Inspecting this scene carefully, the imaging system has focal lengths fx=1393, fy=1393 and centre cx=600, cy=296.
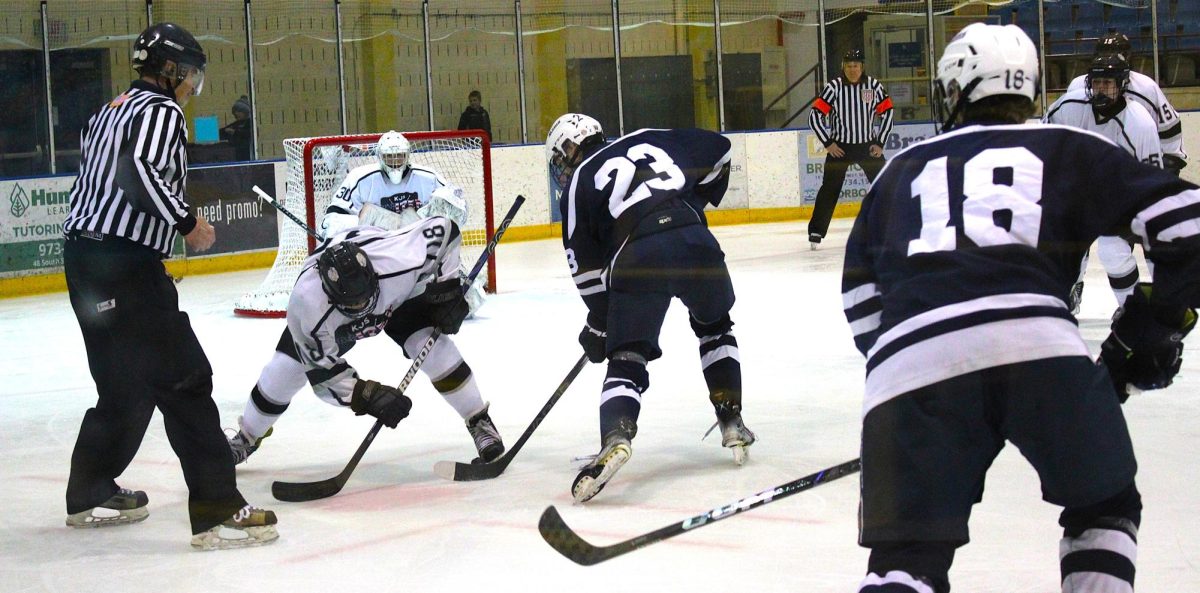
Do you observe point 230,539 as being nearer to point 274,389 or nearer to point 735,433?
point 274,389

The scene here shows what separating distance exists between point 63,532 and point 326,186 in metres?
4.78

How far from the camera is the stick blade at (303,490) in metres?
3.51

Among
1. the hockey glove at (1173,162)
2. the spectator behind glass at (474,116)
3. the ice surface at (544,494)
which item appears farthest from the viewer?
the spectator behind glass at (474,116)

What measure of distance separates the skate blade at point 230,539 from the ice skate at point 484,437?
2.50 feet

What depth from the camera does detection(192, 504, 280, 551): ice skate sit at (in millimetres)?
3053

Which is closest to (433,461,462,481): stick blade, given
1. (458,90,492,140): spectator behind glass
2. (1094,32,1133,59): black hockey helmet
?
(1094,32,1133,59): black hockey helmet

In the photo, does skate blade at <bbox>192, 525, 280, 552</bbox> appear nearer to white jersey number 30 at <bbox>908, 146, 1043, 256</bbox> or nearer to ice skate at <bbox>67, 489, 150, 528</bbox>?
ice skate at <bbox>67, 489, 150, 528</bbox>

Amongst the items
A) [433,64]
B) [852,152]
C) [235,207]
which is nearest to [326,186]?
[235,207]

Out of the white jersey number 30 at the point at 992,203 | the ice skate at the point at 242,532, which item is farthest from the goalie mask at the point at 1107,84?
the white jersey number 30 at the point at 992,203

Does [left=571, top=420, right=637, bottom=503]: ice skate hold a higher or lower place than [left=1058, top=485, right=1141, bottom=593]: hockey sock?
lower

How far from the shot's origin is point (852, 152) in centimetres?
969

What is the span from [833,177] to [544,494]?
6.41m

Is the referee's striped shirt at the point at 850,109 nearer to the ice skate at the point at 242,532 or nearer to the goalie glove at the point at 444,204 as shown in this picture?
the goalie glove at the point at 444,204

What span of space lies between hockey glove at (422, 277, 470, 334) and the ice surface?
1.37 ft
